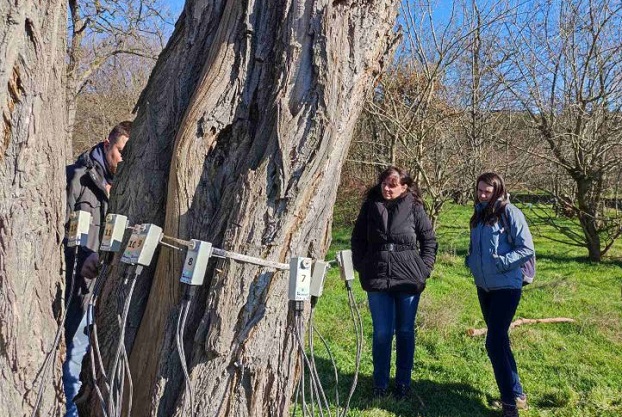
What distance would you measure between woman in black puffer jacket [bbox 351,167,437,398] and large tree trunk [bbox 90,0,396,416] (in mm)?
2456

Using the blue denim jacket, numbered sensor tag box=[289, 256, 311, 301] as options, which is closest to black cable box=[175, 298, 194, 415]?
numbered sensor tag box=[289, 256, 311, 301]

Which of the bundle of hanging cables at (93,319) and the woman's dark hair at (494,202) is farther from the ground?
the woman's dark hair at (494,202)

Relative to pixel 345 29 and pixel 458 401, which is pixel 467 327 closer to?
pixel 458 401

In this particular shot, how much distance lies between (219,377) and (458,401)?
3.20 m

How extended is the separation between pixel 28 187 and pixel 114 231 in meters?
0.29

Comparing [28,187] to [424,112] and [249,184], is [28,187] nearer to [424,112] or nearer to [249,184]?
[249,184]

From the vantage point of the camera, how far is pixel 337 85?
5.87 feet

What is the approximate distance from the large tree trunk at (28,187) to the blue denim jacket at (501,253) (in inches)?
122

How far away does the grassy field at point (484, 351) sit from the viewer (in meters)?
4.41

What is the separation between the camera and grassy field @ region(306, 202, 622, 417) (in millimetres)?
4414

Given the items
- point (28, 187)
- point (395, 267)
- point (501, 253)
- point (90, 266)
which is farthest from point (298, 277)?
point (501, 253)

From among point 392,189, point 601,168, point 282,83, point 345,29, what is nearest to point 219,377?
point 282,83

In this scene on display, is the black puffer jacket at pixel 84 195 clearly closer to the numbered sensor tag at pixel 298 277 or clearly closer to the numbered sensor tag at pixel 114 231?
the numbered sensor tag at pixel 114 231

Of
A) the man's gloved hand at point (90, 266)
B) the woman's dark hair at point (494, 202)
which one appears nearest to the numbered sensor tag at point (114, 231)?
the man's gloved hand at point (90, 266)
